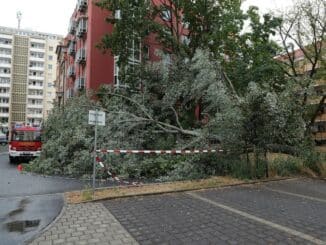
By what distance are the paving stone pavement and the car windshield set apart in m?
15.1

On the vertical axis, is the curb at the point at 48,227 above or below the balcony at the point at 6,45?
below

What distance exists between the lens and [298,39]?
23250 millimetres

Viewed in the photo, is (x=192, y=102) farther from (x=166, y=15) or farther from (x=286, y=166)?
(x=166, y=15)

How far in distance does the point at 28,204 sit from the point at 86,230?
118 inches

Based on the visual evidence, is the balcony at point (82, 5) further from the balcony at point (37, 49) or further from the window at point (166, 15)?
the balcony at point (37, 49)

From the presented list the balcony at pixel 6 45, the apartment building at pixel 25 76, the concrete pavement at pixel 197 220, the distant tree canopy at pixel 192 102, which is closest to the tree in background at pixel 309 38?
the distant tree canopy at pixel 192 102

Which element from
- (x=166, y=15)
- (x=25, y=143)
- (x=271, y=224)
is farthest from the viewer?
(x=166, y=15)

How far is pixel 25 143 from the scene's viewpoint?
66.6ft

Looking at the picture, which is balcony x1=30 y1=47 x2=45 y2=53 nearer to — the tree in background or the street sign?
the tree in background

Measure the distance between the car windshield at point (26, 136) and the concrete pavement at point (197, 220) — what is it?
14.7 m

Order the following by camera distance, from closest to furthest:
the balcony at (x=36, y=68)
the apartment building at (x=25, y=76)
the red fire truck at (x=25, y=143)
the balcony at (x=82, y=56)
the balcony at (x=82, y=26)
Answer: the red fire truck at (x=25, y=143)
the balcony at (x=82, y=56)
the balcony at (x=82, y=26)
the apartment building at (x=25, y=76)
the balcony at (x=36, y=68)

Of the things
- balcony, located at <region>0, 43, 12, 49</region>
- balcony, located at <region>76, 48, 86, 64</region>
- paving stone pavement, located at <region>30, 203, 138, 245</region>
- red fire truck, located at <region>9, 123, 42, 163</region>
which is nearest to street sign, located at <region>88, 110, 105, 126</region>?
paving stone pavement, located at <region>30, 203, 138, 245</region>

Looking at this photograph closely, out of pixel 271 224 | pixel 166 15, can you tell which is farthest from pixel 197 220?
pixel 166 15

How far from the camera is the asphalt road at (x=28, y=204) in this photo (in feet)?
18.4
